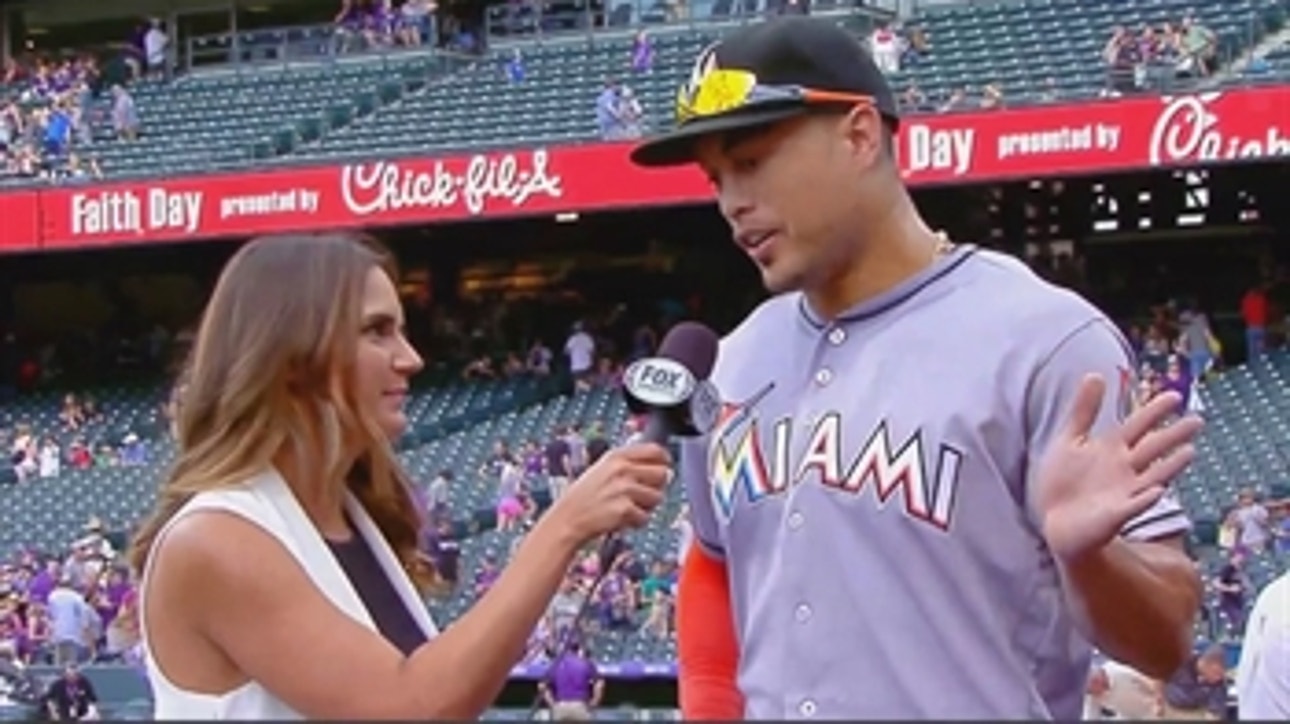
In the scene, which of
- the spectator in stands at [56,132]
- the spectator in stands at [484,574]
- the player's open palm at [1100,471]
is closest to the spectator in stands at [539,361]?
the spectator in stands at [56,132]

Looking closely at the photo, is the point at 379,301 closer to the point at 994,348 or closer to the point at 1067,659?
the point at 994,348

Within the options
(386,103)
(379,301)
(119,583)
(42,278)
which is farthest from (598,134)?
(379,301)

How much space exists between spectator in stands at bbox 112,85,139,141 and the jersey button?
24916 mm

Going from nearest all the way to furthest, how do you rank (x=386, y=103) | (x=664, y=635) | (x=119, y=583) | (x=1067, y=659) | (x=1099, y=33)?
(x=1067, y=659) < (x=664, y=635) < (x=119, y=583) < (x=1099, y=33) < (x=386, y=103)

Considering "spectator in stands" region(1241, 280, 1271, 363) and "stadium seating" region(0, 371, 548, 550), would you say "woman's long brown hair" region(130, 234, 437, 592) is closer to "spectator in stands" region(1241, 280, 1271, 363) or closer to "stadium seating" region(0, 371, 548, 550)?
"spectator in stands" region(1241, 280, 1271, 363)

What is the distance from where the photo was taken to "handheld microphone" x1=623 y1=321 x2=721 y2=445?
3.03 meters

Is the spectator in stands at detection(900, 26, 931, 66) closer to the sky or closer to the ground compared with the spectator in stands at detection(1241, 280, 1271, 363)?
closer to the sky

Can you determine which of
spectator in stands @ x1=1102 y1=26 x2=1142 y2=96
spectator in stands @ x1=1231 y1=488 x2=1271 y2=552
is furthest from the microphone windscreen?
spectator in stands @ x1=1102 y1=26 x2=1142 y2=96

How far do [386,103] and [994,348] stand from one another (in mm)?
24312

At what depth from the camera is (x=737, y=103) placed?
304 centimetres

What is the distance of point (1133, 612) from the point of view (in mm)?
2832

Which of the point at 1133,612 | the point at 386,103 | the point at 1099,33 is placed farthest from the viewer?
the point at 386,103

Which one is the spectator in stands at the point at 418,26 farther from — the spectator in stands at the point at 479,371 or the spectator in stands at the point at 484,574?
the spectator in stands at the point at 484,574

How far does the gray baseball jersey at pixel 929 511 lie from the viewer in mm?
2922
